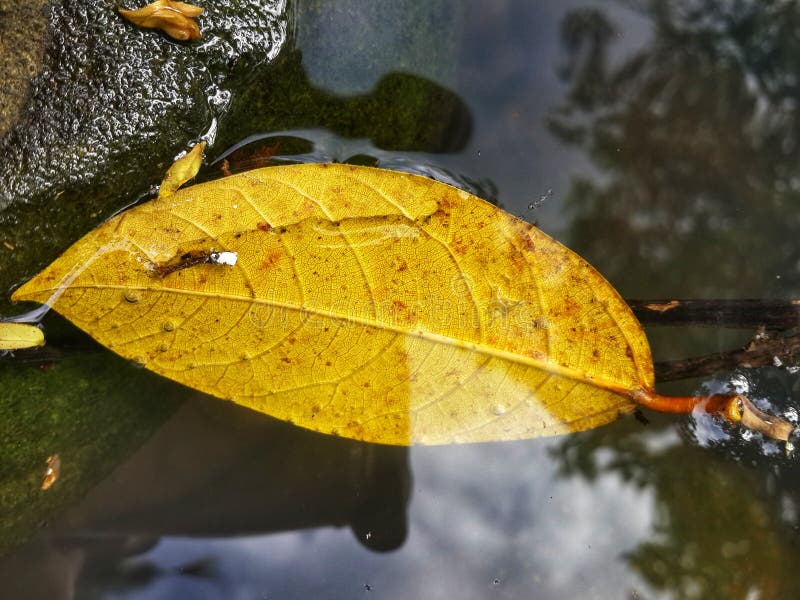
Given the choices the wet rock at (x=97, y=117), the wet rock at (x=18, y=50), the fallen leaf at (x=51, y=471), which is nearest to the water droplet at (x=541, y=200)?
the wet rock at (x=97, y=117)

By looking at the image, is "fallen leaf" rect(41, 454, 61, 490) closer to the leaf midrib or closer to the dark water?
the dark water

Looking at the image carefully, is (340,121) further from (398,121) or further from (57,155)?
(57,155)

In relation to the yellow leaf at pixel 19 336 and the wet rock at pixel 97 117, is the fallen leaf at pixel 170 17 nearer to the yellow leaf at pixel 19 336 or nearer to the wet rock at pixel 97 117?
the wet rock at pixel 97 117

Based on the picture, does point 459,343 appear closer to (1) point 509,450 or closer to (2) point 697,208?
(1) point 509,450

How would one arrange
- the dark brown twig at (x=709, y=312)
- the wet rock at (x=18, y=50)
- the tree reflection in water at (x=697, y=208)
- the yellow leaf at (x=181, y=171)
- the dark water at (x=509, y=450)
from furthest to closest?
→ the tree reflection in water at (x=697, y=208) < the dark water at (x=509, y=450) < the dark brown twig at (x=709, y=312) < the yellow leaf at (x=181, y=171) < the wet rock at (x=18, y=50)

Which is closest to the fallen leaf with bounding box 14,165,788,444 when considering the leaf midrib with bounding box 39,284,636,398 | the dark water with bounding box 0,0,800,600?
the leaf midrib with bounding box 39,284,636,398

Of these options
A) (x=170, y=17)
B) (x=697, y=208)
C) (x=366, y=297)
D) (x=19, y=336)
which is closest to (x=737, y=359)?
(x=697, y=208)

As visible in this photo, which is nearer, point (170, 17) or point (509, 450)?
point (170, 17)
